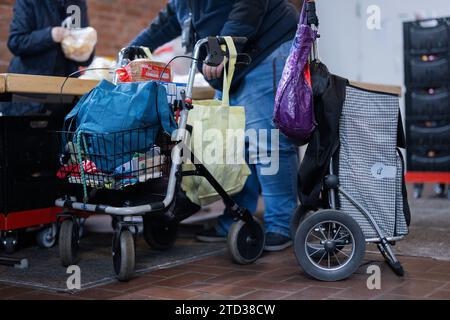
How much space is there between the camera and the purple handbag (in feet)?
7.46

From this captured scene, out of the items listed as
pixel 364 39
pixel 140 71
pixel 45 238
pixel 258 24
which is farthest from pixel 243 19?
pixel 364 39

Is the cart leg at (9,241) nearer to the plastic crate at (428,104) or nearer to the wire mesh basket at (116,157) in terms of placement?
the wire mesh basket at (116,157)

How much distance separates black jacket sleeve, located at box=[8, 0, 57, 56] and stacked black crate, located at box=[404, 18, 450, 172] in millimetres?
2859

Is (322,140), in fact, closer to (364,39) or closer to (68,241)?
(68,241)

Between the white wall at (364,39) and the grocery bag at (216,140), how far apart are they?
11.6 feet

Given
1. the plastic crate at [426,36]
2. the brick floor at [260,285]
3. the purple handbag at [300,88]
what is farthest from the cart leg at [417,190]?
the purple handbag at [300,88]

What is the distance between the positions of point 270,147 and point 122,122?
2.91 ft

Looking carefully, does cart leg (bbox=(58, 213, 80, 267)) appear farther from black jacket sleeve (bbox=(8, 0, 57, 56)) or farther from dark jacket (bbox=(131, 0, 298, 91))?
black jacket sleeve (bbox=(8, 0, 57, 56))

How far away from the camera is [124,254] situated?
2.34 meters

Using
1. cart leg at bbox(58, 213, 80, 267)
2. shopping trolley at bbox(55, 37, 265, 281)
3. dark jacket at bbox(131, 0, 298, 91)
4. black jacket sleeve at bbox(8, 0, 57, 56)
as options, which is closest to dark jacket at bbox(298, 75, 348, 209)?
shopping trolley at bbox(55, 37, 265, 281)

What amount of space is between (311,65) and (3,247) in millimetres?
1720

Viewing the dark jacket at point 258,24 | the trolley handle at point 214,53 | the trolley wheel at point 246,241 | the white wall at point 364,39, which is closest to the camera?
the trolley handle at point 214,53

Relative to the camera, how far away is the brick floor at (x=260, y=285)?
2133 mm
